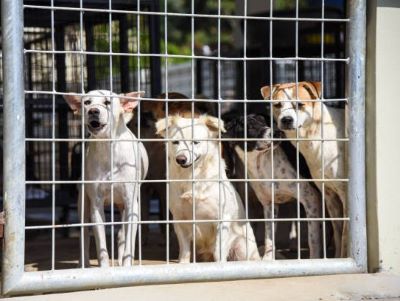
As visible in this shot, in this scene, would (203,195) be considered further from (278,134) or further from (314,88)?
(314,88)

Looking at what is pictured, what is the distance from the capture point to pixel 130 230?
5.61 metres

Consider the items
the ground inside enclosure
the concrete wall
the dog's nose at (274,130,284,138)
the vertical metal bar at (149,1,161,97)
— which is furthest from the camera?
the vertical metal bar at (149,1,161,97)

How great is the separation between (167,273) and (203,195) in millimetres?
1020

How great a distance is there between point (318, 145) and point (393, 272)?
3.87 ft

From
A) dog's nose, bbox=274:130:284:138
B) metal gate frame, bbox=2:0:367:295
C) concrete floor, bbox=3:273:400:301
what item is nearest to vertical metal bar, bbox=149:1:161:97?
dog's nose, bbox=274:130:284:138

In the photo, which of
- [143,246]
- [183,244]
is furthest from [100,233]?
[143,246]

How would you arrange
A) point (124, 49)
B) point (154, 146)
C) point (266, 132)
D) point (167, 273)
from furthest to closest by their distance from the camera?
point (124, 49), point (154, 146), point (266, 132), point (167, 273)

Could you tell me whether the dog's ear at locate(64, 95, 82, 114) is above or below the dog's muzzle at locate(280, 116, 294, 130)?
above

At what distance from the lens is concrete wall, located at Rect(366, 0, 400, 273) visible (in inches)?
206

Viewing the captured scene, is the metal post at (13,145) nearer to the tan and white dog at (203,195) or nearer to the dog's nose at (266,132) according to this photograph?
the tan and white dog at (203,195)

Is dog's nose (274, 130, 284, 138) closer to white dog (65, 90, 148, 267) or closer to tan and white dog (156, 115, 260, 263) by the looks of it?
tan and white dog (156, 115, 260, 263)

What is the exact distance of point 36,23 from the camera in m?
7.70

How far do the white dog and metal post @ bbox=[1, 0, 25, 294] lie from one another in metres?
0.88

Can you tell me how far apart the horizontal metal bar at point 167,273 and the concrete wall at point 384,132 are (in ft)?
0.92
